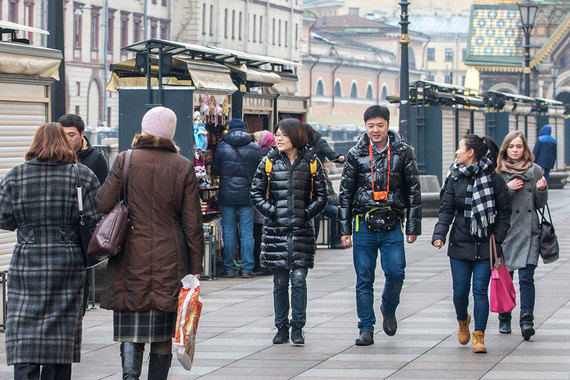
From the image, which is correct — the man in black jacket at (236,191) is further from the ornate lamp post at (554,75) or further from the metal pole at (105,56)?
the metal pole at (105,56)

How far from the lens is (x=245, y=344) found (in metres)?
10.1

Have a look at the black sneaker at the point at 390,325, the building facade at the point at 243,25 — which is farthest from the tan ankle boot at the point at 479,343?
the building facade at the point at 243,25

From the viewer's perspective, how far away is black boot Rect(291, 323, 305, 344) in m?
10.0

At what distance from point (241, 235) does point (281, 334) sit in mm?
4618

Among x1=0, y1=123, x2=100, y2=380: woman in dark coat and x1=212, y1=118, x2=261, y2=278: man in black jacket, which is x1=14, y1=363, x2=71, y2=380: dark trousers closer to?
x1=0, y1=123, x2=100, y2=380: woman in dark coat

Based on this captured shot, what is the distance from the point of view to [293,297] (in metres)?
10.2

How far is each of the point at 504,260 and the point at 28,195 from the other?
12.5ft

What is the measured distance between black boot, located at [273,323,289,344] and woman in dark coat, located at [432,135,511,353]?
1.24 meters

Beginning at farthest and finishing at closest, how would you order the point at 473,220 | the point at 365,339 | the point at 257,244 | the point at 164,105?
the point at 257,244 < the point at 164,105 < the point at 365,339 < the point at 473,220

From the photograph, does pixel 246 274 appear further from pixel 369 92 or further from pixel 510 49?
pixel 369 92

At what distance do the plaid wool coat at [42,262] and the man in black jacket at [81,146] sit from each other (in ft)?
8.00

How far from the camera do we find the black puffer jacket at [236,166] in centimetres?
1467

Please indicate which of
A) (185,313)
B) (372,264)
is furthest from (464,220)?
(185,313)

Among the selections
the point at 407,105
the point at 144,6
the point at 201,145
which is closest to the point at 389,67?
the point at 144,6
